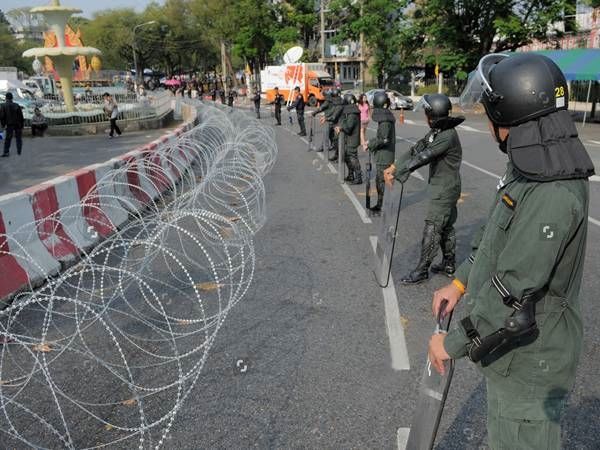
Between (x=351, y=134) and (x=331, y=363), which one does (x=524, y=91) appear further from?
(x=351, y=134)

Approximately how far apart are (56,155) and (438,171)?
636 inches

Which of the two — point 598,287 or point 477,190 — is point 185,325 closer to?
point 598,287

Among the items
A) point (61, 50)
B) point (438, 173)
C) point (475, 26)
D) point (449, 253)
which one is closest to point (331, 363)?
point (449, 253)

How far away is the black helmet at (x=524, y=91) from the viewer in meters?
1.90

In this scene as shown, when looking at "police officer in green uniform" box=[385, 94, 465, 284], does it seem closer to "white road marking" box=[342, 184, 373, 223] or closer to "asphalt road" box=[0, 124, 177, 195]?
"white road marking" box=[342, 184, 373, 223]

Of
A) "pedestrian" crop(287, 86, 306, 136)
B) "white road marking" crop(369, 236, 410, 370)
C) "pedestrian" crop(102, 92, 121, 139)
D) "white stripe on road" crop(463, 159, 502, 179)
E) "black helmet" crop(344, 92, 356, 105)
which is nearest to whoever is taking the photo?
"white road marking" crop(369, 236, 410, 370)

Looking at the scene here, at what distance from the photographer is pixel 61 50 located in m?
26.3

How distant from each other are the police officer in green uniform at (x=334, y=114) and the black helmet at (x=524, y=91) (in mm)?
10106

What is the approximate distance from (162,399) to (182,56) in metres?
95.3

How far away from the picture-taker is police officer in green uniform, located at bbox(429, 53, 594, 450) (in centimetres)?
180

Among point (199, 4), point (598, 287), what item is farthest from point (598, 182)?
point (199, 4)

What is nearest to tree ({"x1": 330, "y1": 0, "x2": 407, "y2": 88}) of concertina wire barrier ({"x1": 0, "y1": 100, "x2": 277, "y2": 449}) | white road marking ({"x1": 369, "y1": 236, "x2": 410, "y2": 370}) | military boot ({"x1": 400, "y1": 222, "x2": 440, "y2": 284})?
military boot ({"x1": 400, "y1": 222, "x2": 440, "y2": 284})

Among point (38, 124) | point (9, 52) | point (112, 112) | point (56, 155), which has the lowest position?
point (56, 155)

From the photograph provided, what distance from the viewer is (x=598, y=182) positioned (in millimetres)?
11227
